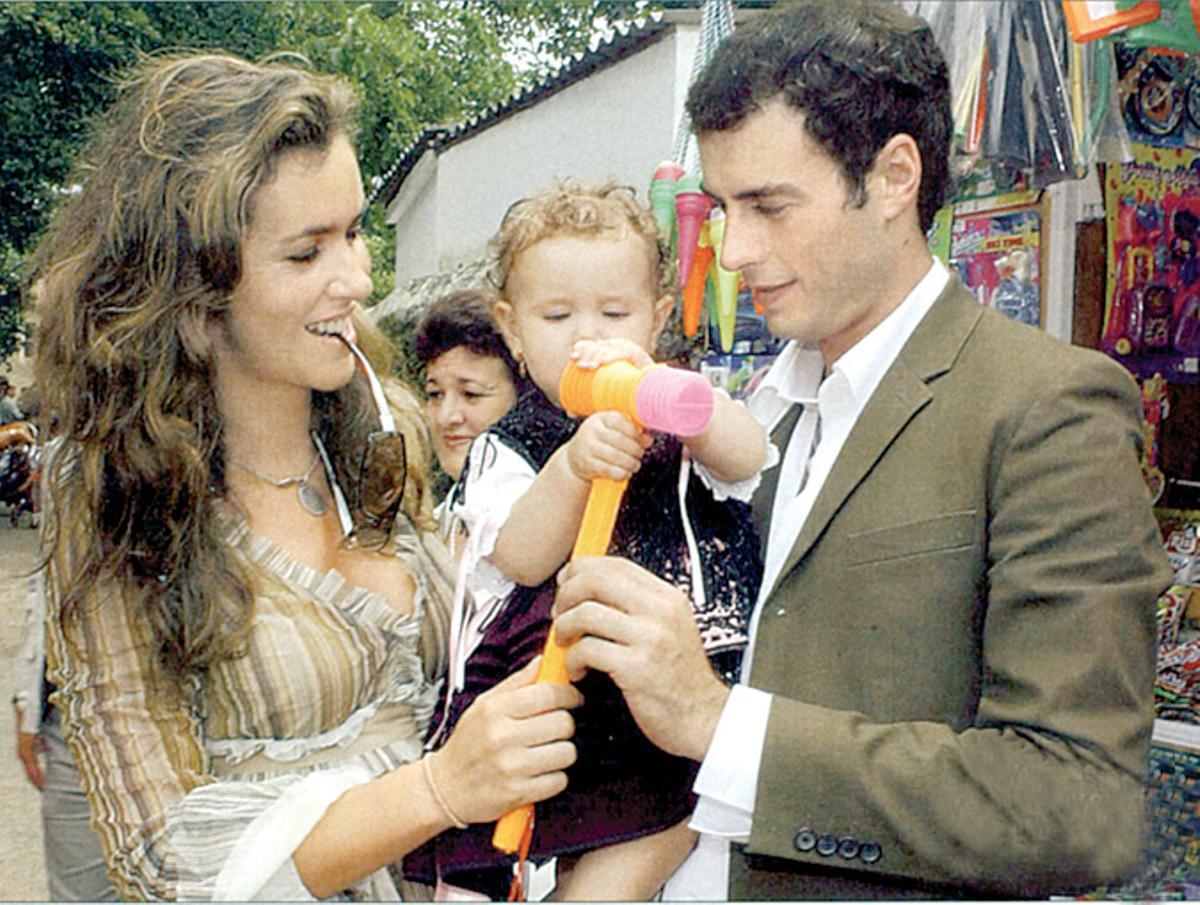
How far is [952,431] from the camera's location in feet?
3.16

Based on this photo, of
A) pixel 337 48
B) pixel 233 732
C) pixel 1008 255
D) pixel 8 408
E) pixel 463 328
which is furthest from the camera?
pixel 8 408

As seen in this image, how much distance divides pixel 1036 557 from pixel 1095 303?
0.91m

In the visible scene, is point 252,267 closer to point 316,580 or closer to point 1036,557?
point 316,580

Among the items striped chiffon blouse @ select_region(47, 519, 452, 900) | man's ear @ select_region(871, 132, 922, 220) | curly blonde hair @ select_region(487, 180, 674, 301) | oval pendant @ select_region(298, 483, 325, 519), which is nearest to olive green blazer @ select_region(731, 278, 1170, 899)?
man's ear @ select_region(871, 132, 922, 220)

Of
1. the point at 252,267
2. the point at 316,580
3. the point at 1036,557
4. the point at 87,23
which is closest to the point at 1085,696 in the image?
the point at 1036,557

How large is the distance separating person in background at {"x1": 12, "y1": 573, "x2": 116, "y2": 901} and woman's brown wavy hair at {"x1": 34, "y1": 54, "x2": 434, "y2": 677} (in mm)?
151

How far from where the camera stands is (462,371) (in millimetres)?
2162

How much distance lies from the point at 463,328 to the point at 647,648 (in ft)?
4.15

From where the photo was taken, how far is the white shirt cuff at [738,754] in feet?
3.14

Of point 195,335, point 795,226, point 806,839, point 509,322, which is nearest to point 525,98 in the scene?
point 509,322

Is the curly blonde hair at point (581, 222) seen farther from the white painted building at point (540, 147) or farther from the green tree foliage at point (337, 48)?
the green tree foliage at point (337, 48)

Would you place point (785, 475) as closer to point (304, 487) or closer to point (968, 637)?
point (968, 637)

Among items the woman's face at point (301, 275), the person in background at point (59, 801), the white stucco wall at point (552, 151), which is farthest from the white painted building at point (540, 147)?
the person in background at point (59, 801)

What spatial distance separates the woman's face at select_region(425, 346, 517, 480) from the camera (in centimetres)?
215
